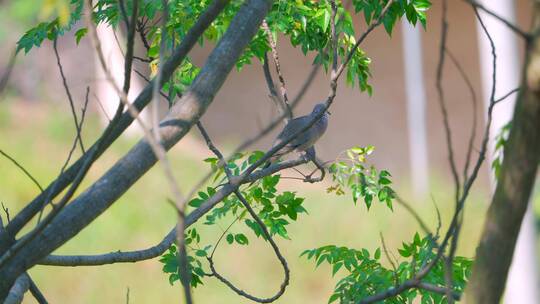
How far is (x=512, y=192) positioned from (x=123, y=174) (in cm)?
76

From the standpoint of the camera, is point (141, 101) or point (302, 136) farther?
point (302, 136)

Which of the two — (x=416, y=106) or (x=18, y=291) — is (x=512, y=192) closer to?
(x=18, y=291)

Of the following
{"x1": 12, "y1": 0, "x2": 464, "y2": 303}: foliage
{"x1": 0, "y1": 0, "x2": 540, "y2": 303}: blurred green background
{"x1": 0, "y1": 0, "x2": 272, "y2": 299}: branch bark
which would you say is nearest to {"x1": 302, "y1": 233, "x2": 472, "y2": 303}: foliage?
{"x1": 12, "y1": 0, "x2": 464, "y2": 303}: foliage

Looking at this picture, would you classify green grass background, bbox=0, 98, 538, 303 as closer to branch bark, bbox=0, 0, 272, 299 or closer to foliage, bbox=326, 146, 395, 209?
foliage, bbox=326, 146, 395, 209

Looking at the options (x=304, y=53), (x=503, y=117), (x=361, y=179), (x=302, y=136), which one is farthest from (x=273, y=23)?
(x=503, y=117)

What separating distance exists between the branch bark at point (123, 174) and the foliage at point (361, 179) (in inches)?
37.0

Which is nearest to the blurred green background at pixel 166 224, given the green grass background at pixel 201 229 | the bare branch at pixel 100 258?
the green grass background at pixel 201 229

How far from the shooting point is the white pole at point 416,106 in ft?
32.5

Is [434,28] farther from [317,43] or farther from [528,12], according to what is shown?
[317,43]

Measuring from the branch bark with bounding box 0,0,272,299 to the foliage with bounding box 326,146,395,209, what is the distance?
3.09 feet

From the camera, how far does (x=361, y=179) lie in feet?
8.68

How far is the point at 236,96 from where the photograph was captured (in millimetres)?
10883

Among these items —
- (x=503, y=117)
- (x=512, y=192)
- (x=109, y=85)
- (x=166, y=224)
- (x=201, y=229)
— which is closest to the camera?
(x=512, y=192)

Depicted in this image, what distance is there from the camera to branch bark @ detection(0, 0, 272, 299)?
158 centimetres
